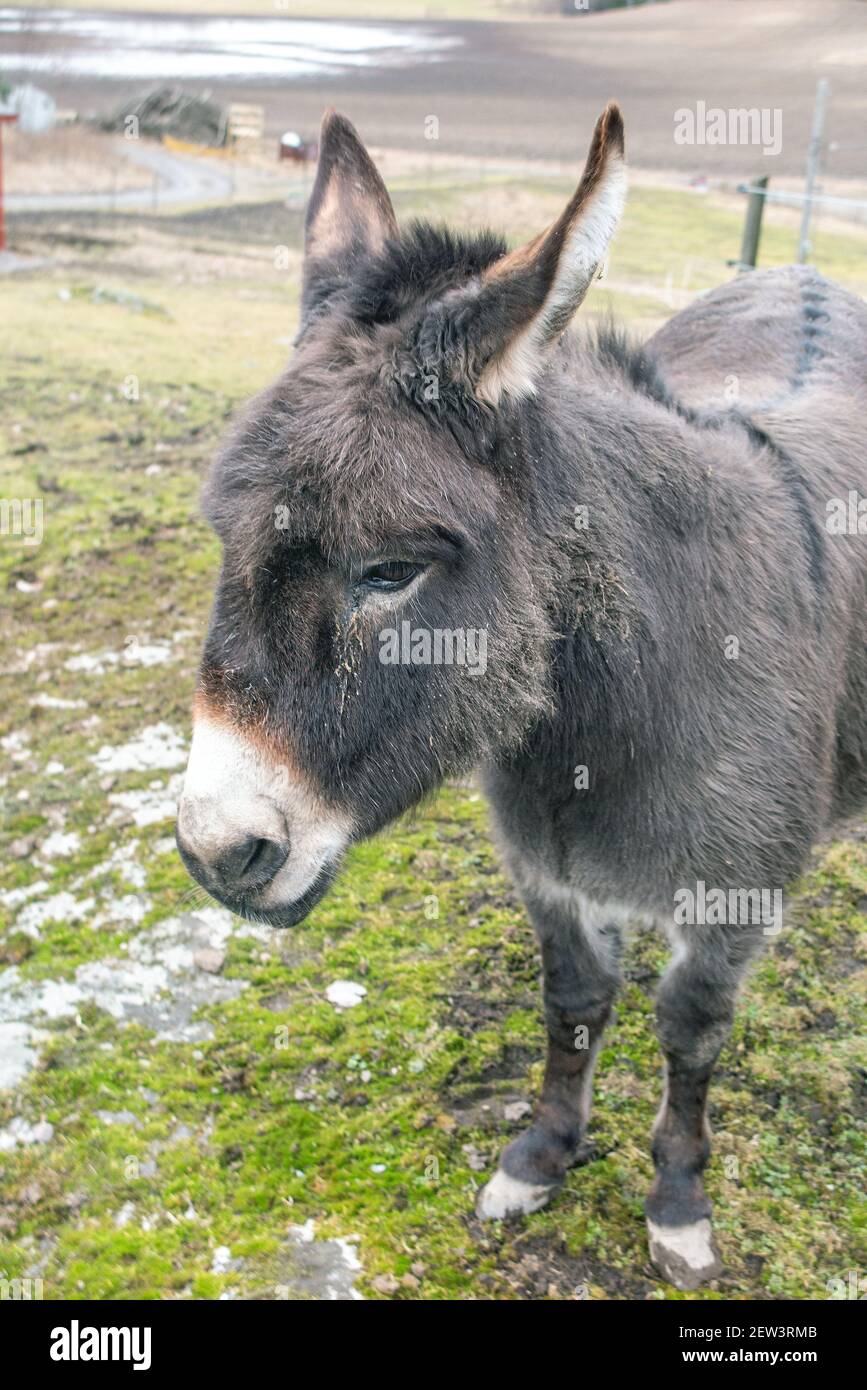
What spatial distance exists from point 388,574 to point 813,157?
1109 centimetres

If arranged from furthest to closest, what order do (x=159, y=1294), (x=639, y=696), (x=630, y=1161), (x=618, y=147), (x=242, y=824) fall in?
(x=630, y=1161)
(x=159, y=1294)
(x=639, y=696)
(x=242, y=824)
(x=618, y=147)

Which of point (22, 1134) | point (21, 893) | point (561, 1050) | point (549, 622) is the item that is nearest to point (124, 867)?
point (21, 893)

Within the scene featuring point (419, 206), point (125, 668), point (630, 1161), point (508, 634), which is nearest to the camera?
point (508, 634)

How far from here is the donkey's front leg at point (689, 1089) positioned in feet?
9.90

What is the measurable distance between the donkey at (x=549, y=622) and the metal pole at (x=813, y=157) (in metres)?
8.64

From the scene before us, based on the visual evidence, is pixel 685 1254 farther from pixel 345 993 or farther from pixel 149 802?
pixel 149 802

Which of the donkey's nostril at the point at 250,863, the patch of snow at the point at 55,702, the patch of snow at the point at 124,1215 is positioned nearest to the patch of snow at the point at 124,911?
the patch of snow at the point at 124,1215

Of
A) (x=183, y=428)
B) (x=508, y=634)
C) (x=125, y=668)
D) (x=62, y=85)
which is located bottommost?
(x=125, y=668)

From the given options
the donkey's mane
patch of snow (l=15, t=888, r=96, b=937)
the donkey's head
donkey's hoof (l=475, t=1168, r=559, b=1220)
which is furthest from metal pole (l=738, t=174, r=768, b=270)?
donkey's hoof (l=475, t=1168, r=559, b=1220)

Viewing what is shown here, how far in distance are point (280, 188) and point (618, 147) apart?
57.7ft

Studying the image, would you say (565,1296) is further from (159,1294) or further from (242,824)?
(242,824)

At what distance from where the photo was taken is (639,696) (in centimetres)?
270

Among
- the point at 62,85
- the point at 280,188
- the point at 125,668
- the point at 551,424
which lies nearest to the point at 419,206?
the point at 280,188

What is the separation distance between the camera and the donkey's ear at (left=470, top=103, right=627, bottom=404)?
6.55 feet
